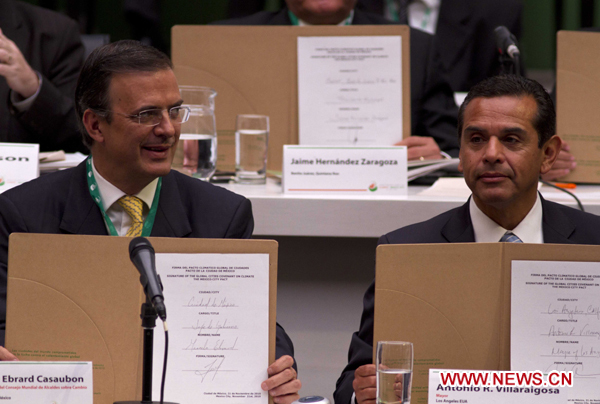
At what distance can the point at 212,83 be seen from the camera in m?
2.40

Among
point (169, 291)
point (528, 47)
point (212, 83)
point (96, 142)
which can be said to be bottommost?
point (169, 291)

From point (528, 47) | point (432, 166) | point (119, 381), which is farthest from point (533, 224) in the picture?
point (528, 47)

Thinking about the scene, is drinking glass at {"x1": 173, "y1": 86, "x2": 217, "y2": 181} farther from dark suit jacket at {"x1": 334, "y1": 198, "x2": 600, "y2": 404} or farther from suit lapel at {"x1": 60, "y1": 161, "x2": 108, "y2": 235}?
dark suit jacket at {"x1": 334, "y1": 198, "x2": 600, "y2": 404}

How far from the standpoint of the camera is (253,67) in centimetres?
238

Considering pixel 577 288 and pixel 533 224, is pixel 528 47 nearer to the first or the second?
pixel 533 224

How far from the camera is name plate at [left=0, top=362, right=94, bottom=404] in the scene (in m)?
1.21

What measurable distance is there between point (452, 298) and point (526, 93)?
63cm

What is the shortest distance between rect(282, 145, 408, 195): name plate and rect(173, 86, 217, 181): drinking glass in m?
0.25

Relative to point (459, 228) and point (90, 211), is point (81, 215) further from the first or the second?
point (459, 228)

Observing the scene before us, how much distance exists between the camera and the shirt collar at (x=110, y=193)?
177 centimetres

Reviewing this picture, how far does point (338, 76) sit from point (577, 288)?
1.24 meters

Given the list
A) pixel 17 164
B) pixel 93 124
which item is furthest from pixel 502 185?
pixel 17 164

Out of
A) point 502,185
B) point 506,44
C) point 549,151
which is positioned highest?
point 506,44

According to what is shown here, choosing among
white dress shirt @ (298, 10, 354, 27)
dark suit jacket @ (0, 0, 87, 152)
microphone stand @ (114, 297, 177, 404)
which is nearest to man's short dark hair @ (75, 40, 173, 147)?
microphone stand @ (114, 297, 177, 404)
